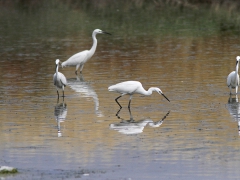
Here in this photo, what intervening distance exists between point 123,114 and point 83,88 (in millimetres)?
A: 4255

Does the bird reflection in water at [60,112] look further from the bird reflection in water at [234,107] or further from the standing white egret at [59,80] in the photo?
the bird reflection in water at [234,107]

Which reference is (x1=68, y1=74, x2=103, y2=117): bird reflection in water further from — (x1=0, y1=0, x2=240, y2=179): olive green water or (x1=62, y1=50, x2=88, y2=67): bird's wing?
(x1=62, y1=50, x2=88, y2=67): bird's wing

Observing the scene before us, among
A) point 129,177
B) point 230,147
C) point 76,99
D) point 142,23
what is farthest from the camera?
point 142,23

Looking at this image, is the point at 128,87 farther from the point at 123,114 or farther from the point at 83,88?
the point at 83,88

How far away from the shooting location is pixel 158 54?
2794cm

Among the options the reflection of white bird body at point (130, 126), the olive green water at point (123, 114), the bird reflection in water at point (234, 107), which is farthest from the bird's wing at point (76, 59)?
the reflection of white bird body at point (130, 126)

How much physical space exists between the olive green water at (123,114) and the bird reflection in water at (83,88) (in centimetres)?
2

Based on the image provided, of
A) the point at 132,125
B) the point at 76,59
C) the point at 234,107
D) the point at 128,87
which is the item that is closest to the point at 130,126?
the point at 132,125

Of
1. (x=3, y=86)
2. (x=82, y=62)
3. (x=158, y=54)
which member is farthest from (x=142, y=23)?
(x=3, y=86)

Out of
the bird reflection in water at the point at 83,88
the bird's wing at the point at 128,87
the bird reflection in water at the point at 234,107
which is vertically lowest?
the bird reflection in water at the point at 83,88

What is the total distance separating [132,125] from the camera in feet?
49.1

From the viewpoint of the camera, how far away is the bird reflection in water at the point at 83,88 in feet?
57.4

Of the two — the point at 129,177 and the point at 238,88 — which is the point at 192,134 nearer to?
the point at 129,177

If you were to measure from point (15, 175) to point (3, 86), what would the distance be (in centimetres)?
1038
